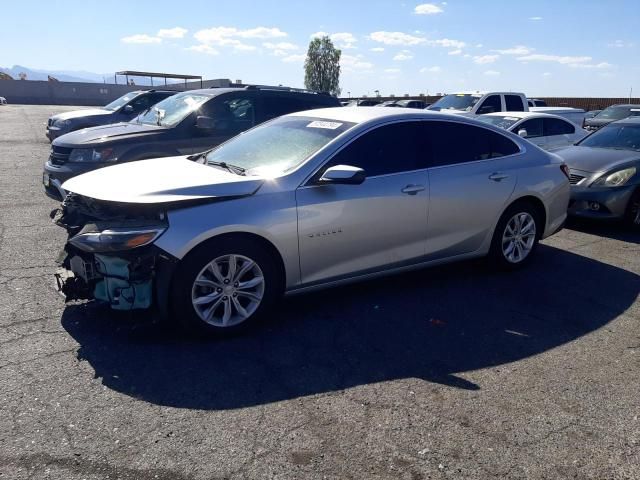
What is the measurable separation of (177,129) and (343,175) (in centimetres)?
430

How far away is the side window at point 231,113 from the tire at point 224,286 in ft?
14.3

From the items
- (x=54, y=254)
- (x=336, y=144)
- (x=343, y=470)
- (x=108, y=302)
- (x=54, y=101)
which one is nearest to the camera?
(x=343, y=470)

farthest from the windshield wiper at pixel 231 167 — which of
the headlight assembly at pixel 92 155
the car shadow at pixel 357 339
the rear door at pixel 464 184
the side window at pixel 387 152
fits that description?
the headlight assembly at pixel 92 155

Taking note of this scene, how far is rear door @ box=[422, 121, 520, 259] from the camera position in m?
5.15

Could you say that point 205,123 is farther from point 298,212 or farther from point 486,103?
point 486,103

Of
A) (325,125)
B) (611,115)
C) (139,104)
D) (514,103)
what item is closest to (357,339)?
(325,125)

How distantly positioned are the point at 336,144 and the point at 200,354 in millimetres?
1996

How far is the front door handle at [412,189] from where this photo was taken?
16.0 ft

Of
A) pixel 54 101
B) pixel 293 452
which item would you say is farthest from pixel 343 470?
pixel 54 101

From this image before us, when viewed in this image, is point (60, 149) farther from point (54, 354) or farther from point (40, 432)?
point (40, 432)

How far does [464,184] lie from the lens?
5277 mm

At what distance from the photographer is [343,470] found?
108 inches

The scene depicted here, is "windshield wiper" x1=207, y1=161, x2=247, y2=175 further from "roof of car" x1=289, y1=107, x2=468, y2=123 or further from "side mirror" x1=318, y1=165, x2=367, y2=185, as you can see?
"roof of car" x1=289, y1=107, x2=468, y2=123

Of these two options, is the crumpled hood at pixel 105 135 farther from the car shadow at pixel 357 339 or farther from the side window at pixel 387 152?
the side window at pixel 387 152
